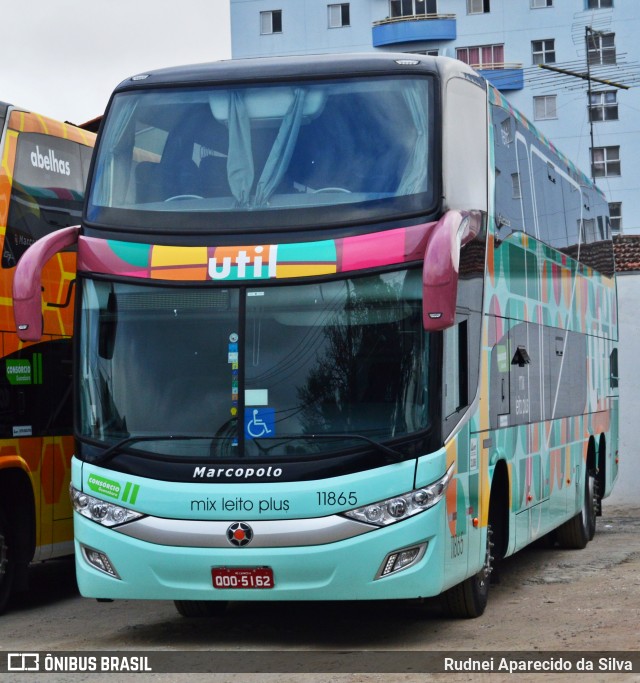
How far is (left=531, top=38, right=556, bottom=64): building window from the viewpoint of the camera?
64.5m

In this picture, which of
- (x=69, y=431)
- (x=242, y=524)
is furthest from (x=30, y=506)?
(x=242, y=524)

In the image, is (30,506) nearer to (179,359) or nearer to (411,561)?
(179,359)

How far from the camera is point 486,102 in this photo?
1166 centimetres

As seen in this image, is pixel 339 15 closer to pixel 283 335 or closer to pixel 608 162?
pixel 608 162

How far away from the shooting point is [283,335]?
32.5ft

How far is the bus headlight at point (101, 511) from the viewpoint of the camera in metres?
9.85

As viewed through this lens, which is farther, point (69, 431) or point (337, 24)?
point (337, 24)

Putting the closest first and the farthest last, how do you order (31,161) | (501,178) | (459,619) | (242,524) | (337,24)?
(242,524)
(459,619)
(501,178)
(31,161)
(337,24)

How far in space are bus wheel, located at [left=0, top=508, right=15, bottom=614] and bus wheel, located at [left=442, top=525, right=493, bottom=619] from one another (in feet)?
12.3

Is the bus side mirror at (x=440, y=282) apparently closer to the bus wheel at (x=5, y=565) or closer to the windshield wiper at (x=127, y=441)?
the windshield wiper at (x=127, y=441)

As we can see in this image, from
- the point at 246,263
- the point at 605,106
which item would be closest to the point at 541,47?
the point at 605,106

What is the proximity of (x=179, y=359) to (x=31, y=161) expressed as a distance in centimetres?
390

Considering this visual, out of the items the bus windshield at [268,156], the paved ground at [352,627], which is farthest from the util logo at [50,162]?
the paved ground at [352,627]

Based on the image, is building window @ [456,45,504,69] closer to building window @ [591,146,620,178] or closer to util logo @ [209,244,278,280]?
building window @ [591,146,620,178]
